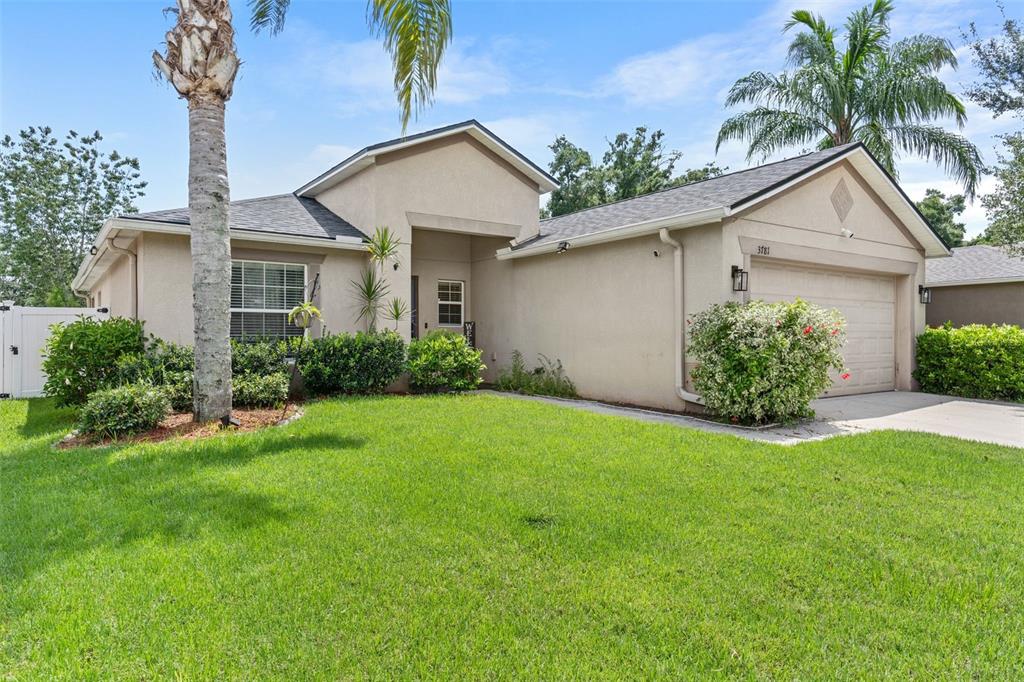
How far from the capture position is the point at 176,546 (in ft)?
12.5

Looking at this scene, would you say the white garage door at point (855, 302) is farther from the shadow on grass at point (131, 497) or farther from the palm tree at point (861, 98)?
the palm tree at point (861, 98)

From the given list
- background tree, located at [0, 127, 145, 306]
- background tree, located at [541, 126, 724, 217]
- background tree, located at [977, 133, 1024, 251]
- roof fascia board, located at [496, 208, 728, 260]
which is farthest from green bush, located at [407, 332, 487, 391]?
background tree, located at [0, 127, 145, 306]

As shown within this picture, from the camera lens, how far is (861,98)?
18391 millimetres

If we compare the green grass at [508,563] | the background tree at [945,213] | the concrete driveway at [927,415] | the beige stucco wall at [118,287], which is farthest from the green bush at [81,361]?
the background tree at [945,213]

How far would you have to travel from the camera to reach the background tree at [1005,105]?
12.7 meters

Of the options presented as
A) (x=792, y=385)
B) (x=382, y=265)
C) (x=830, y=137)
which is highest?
(x=830, y=137)

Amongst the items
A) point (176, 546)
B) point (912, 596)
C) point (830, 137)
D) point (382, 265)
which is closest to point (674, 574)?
point (912, 596)

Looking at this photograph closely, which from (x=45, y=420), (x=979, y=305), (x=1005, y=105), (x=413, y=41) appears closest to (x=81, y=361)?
(x=45, y=420)

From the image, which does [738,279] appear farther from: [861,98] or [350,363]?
[861,98]

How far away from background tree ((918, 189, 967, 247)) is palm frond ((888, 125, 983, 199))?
1799cm

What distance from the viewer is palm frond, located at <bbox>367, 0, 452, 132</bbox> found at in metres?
8.79

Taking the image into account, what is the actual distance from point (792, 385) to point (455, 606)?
6.73m

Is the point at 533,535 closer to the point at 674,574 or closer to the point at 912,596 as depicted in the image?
the point at 674,574

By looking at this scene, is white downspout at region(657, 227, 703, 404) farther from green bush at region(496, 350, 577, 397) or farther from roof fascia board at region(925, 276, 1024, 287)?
roof fascia board at region(925, 276, 1024, 287)
